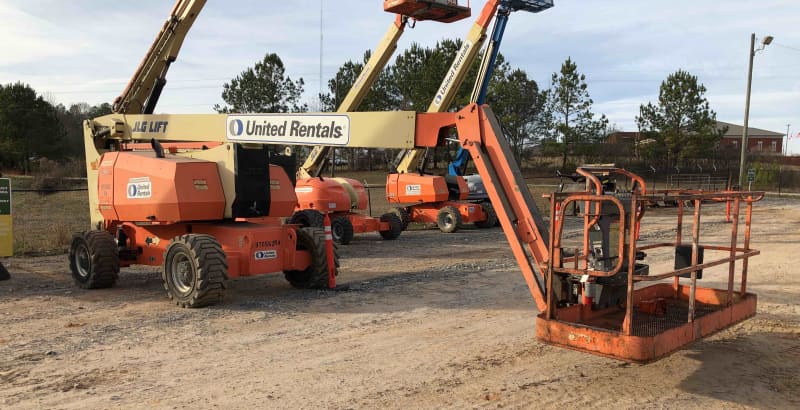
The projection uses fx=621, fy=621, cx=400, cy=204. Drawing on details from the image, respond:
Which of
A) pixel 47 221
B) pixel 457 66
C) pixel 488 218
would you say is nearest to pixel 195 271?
pixel 457 66

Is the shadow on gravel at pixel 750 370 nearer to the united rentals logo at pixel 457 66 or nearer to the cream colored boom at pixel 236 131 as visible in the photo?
the cream colored boom at pixel 236 131

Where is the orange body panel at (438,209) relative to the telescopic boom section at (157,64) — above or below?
below

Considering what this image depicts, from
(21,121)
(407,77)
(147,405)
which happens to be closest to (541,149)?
(407,77)

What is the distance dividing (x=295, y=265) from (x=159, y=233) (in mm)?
2250

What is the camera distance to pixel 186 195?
28.9 ft

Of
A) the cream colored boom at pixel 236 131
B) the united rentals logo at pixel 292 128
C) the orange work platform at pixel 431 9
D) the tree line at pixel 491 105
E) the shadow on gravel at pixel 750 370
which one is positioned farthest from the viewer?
the tree line at pixel 491 105

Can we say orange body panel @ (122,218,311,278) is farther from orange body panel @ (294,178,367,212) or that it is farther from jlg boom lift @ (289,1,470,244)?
orange body panel @ (294,178,367,212)

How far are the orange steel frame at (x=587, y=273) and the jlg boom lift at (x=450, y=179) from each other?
11.4 meters

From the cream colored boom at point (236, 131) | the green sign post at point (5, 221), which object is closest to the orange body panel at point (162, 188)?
the cream colored boom at point (236, 131)

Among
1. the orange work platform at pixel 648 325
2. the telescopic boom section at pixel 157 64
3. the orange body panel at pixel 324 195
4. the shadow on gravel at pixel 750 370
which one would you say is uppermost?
the telescopic boom section at pixel 157 64

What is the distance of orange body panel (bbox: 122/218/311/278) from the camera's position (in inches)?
346

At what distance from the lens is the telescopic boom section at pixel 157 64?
37.2 ft

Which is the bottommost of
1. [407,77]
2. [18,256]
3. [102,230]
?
[18,256]

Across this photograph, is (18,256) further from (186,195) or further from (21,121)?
(21,121)
